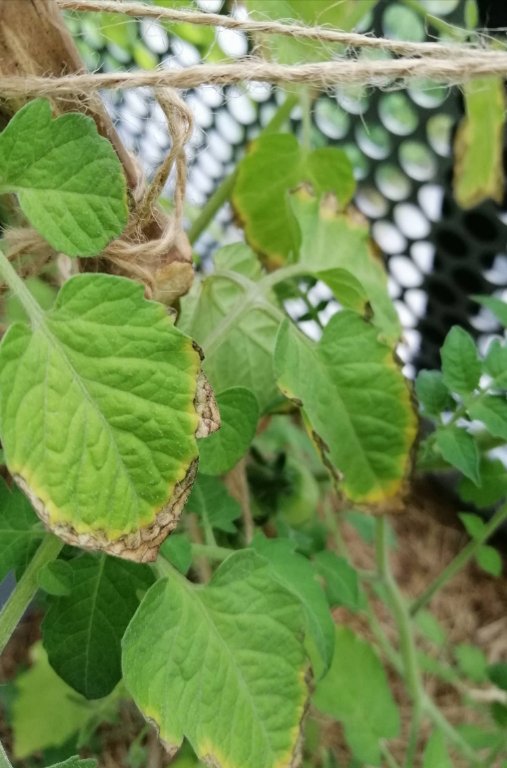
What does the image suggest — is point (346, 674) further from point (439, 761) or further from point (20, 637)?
point (20, 637)

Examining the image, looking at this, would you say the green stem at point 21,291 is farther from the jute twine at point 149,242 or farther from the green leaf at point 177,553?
the green leaf at point 177,553

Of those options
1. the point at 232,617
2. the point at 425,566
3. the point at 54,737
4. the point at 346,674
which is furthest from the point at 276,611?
the point at 425,566

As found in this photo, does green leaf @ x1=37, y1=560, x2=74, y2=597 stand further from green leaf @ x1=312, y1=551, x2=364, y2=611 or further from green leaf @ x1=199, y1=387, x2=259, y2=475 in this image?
green leaf @ x1=312, y1=551, x2=364, y2=611

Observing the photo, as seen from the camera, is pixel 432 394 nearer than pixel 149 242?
No

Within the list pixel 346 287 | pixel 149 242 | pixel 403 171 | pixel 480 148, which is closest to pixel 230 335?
pixel 346 287

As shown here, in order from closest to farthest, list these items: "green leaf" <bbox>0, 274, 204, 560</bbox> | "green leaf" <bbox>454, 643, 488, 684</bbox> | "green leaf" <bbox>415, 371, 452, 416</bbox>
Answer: "green leaf" <bbox>0, 274, 204, 560</bbox> → "green leaf" <bbox>415, 371, 452, 416</bbox> → "green leaf" <bbox>454, 643, 488, 684</bbox>

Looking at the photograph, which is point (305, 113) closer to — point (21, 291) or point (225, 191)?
point (225, 191)

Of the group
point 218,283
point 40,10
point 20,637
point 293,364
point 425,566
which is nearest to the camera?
point 40,10

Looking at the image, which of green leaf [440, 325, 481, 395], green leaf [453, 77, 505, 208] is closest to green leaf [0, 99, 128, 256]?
green leaf [440, 325, 481, 395]
